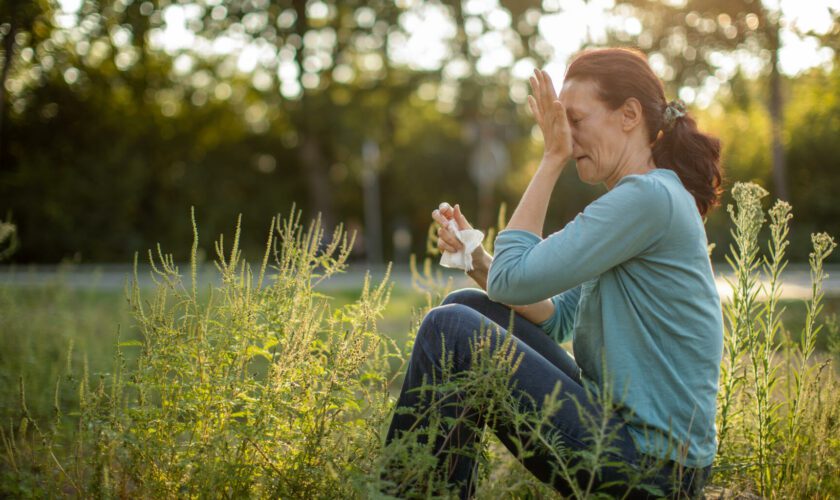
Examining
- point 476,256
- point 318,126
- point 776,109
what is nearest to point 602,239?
point 476,256

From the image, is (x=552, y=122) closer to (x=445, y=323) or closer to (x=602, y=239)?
A: (x=602, y=239)

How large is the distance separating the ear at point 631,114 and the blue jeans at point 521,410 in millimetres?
780

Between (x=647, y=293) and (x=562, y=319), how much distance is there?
60cm

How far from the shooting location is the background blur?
1625cm

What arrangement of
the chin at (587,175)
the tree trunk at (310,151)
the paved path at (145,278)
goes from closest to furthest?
1. the chin at (587,175)
2. the paved path at (145,278)
3. the tree trunk at (310,151)

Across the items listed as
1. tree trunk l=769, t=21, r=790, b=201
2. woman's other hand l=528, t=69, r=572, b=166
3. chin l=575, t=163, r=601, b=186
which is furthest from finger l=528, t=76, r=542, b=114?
tree trunk l=769, t=21, r=790, b=201

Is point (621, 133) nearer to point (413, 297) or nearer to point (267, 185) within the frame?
point (413, 297)

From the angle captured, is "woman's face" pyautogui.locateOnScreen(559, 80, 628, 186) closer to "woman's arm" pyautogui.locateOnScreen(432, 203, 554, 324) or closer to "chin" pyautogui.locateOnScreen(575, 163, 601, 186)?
"chin" pyautogui.locateOnScreen(575, 163, 601, 186)

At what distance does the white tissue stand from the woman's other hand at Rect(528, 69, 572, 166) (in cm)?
37

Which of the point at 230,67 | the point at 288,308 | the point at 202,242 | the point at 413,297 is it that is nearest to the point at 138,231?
the point at 202,242

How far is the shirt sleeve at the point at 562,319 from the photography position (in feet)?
9.59

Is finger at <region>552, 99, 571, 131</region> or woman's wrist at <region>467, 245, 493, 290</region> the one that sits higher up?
finger at <region>552, 99, 571, 131</region>

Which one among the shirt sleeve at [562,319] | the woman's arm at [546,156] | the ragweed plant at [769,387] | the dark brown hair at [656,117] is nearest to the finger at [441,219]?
the woman's arm at [546,156]

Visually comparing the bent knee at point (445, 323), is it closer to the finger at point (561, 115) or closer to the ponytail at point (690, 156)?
the finger at point (561, 115)
